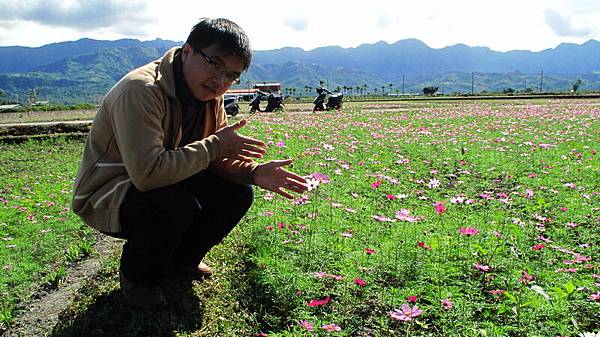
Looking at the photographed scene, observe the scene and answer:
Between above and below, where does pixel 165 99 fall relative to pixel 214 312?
above

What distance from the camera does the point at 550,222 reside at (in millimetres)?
3854

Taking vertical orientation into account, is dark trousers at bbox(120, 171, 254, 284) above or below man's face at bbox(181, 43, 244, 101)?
below

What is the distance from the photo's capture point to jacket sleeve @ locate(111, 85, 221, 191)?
2.14 meters

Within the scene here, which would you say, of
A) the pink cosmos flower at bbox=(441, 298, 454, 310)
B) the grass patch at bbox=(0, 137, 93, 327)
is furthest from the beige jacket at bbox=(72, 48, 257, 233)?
the pink cosmos flower at bbox=(441, 298, 454, 310)

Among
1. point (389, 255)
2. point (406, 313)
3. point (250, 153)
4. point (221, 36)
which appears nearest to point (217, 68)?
point (221, 36)

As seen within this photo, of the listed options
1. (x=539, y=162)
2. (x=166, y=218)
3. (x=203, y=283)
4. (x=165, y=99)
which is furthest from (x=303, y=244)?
(x=539, y=162)

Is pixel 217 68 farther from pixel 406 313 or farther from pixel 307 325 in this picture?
pixel 406 313

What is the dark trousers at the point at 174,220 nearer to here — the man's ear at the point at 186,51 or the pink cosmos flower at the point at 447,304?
the man's ear at the point at 186,51

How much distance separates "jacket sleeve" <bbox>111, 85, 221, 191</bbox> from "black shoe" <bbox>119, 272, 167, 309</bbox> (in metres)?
0.61

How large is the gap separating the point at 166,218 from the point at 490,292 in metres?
1.75

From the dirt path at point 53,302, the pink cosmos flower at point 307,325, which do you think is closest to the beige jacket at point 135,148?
the dirt path at point 53,302

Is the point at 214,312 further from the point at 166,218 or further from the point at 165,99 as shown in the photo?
the point at 165,99

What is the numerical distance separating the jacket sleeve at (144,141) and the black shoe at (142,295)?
24.0 inches

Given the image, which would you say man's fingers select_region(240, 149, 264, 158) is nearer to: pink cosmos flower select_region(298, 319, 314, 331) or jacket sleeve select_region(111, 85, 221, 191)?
jacket sleeve select_region(111, 85, 221, 191)
